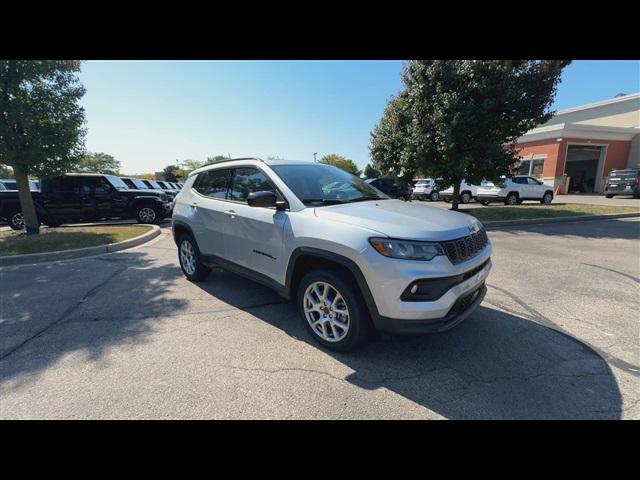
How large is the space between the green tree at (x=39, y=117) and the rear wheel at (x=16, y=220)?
3002 mm

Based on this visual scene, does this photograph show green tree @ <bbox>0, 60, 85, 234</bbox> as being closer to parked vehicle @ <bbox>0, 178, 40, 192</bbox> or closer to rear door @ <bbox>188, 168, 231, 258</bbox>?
parked vehicle @ <bbox>0, 178, 40, 192</bbox>

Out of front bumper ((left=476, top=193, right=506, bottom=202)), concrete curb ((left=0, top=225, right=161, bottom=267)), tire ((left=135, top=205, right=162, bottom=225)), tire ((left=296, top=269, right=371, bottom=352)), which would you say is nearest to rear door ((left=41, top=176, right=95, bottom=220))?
tire ((left=135, top=205, right=162, bottom=225))

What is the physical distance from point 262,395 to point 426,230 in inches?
72.7

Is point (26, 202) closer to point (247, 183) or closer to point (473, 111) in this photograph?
point (247, 183)

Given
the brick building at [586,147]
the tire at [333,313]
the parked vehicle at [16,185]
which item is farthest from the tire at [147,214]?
the brick building at [586,147]

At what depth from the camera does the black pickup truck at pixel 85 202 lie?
1002cm

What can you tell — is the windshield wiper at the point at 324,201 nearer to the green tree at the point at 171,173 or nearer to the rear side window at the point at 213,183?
the rear side window at the point at 213,183

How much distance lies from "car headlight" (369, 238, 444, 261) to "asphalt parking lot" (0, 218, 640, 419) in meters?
1.03

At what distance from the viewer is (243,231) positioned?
3613 mm

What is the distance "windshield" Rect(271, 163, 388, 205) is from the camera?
10.7ft
